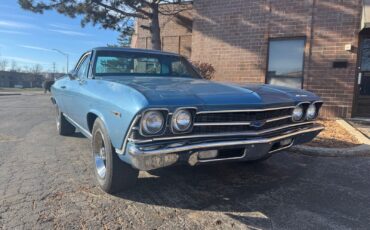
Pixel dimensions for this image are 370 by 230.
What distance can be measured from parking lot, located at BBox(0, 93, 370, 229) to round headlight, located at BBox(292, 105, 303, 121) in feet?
2.65

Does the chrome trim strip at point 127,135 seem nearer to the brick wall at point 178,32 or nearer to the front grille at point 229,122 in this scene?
the front grille at point 229,122

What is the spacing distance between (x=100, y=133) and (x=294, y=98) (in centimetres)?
218

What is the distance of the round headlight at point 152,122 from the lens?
272 centimetres

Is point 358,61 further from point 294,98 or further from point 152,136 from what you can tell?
point 152,136

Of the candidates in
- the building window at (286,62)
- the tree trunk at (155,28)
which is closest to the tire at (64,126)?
the building window at (286,62)

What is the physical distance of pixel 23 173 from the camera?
4113mm

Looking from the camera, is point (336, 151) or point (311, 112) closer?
point (311, 112)

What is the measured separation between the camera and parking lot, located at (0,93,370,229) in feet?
9.49

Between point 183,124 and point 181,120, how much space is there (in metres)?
0.04

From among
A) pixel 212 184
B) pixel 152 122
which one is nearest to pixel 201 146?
pixel 152 122

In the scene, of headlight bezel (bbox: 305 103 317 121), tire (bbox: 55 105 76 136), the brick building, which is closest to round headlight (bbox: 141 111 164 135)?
headlight bezel (bbox: 305 103 317 121)

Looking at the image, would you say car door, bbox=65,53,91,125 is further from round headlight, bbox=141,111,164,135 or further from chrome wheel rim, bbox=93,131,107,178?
round headlight, bbox=141,111,164,135

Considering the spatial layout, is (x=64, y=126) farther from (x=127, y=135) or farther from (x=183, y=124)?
(x=183, y=124)

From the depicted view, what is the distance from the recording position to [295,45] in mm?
10633
